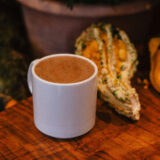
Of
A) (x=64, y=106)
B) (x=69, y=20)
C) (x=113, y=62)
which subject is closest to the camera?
(x=64, y=106)

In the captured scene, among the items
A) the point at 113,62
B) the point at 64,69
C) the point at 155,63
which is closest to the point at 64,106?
the point at 64,69

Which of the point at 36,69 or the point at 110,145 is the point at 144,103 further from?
the point at 36,69

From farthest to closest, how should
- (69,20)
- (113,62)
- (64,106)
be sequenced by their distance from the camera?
(69,20) < (113,62) < (64,106)

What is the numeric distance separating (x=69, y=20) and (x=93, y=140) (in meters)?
0.42

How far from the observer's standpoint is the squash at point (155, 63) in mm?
773

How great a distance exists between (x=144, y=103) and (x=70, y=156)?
264 millimetres

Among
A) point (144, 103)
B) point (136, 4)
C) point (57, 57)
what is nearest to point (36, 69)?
point (57, 57)

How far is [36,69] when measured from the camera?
617 millimetres

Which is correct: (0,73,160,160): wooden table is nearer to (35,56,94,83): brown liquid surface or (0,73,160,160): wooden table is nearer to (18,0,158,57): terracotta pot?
(35,56,94,83): brown liquid surface

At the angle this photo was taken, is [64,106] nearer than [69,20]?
Yes

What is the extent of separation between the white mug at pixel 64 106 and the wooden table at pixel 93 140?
0.03m

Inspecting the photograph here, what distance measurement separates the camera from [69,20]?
0.89 meters

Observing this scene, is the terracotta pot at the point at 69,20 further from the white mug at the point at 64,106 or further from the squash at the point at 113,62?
the white mug at the point at 64,106

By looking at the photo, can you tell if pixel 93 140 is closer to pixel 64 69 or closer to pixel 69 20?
pixel 64 69
